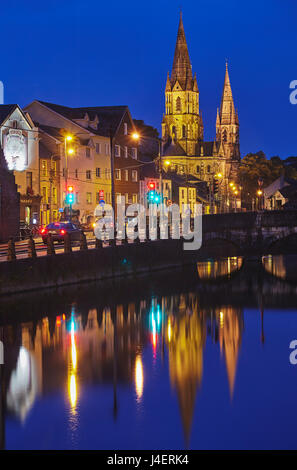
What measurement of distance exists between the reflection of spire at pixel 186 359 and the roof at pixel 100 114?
5660cm

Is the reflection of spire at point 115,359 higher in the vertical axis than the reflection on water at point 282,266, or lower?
lower

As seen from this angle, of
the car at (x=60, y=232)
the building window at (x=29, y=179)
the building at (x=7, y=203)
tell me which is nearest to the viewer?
the car at (x=60, y=232)

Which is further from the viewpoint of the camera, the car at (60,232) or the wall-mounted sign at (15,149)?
the wall-mounted sign at (15,149)

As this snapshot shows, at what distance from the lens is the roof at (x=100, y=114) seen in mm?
99031

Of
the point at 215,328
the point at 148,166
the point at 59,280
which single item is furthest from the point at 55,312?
the point at 148,166

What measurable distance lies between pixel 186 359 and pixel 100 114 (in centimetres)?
7287

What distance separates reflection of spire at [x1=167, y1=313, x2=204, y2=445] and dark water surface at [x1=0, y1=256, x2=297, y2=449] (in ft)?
0.16

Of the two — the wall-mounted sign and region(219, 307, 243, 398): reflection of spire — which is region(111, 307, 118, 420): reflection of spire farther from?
the wall-mounted sign

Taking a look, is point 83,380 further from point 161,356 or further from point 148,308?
point 148,308

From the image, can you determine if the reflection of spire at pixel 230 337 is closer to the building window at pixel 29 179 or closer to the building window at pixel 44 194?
the building window at pixel 29 179

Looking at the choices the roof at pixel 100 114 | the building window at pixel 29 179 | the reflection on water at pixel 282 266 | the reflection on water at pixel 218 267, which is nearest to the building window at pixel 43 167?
the building window at pixel 29 179

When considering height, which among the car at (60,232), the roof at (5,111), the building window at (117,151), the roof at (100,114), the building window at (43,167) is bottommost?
the car at (60,232)

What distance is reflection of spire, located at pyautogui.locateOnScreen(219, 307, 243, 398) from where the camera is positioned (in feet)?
106

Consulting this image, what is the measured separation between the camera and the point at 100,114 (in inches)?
4082
